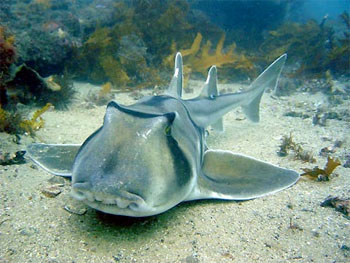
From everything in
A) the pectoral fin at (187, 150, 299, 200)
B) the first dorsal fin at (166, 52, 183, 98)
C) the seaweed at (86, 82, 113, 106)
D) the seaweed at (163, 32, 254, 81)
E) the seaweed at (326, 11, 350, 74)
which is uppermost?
the seaweed at (326, 11, 350, 74)

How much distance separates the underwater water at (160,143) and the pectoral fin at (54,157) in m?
0.03

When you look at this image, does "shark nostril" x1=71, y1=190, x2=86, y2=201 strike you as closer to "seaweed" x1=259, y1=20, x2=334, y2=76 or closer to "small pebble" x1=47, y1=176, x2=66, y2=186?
"small pebble" x1=47, y1=176, x2=66, y2=186

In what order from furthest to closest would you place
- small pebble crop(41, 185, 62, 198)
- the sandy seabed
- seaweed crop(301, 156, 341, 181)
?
seaweed crop(301, 156, 341, 181) < small pebble crop(41, 185, 62, 198) < the sandy seabed

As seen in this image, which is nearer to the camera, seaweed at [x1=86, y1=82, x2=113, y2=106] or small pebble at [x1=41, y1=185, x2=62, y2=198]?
small pebble at [x1=41, y1=185, x2=62, y2=198]

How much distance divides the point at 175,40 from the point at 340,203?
10683 mm

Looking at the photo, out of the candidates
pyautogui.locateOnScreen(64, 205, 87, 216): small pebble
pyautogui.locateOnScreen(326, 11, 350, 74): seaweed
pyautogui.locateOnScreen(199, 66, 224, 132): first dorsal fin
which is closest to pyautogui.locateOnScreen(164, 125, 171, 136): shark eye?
pyautogui.locateOnScreen(64, 205, 87, 216): small pebble

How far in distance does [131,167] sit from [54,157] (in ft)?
6.32

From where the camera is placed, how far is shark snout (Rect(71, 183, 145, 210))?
88.7 inches

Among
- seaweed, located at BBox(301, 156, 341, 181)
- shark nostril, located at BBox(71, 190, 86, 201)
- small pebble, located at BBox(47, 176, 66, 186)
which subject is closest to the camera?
shark nostril, located at BBox(71, 190, 86, 201)

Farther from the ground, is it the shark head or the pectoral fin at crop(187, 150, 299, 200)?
the shark head

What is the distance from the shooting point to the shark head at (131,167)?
231 centimetres

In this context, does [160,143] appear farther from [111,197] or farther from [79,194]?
[79,194]

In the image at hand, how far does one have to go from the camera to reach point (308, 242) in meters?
2.95

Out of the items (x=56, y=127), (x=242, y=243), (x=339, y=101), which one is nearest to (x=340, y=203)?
(x=242, y=243)
